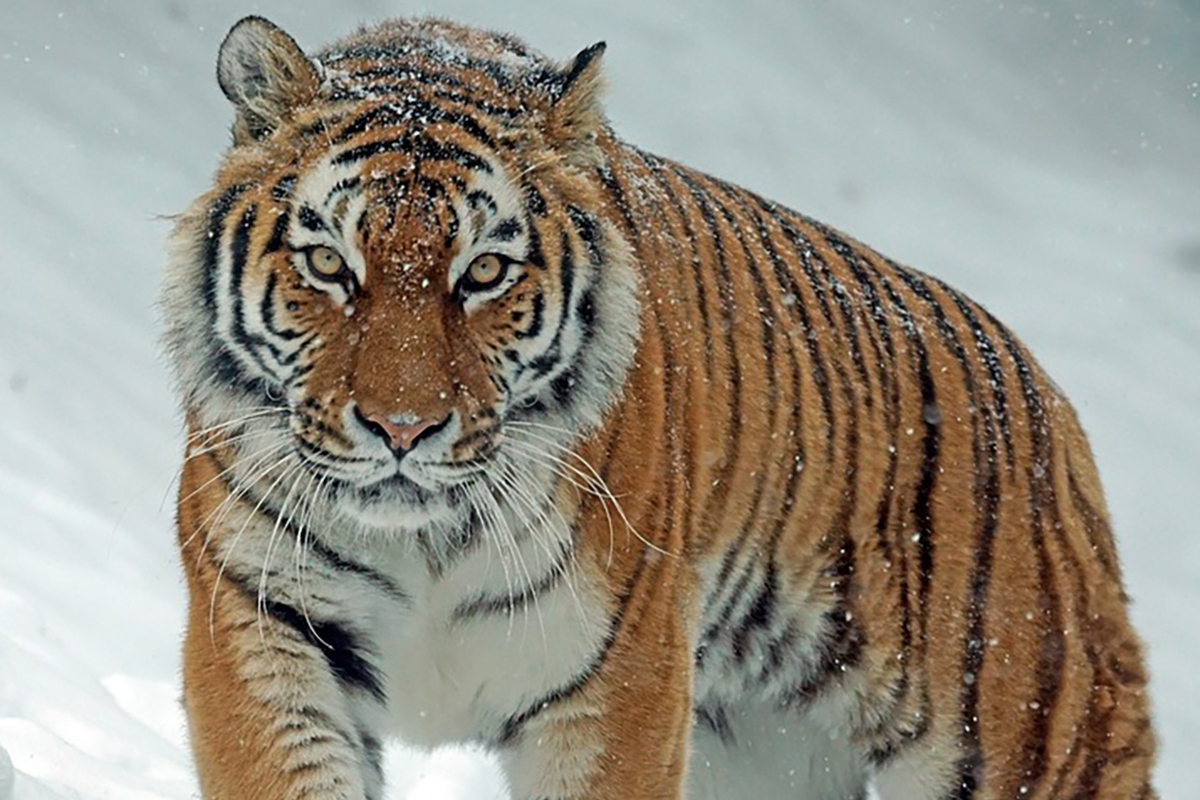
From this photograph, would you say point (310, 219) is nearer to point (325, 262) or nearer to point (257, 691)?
point (325, 262)

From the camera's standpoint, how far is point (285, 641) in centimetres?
273

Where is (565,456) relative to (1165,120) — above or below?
below

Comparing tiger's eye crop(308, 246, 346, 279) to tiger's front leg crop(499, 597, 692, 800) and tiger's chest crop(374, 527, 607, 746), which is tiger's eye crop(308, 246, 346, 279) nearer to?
tiger's chest crop(374, 527, 607, 746)

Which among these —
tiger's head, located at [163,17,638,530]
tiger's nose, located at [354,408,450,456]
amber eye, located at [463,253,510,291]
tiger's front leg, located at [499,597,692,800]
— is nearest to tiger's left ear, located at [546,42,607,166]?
tiger's head, located at [163,17,638,530]

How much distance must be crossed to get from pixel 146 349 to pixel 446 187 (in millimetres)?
5274

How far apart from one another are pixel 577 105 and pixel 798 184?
256 inches

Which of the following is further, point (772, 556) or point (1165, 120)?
point (1165, 120)

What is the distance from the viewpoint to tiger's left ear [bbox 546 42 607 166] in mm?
2814

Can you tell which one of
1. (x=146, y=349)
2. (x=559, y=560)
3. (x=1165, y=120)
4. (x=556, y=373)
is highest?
(x=1165, y=120)

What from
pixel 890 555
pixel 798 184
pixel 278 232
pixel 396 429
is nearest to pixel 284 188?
pixel 278 232

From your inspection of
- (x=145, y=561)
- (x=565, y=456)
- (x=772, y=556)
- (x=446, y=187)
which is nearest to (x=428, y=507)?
(x=565, y=456)

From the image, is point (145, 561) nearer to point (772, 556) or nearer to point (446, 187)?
point (772, 556)

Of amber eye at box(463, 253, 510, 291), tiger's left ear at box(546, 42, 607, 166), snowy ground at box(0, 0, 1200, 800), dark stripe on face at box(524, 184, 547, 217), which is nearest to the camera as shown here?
amber eye at box(463, 253, 510, 291)

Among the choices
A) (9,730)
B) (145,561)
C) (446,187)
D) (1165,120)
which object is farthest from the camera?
(1165,120)
